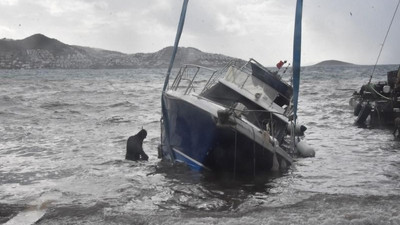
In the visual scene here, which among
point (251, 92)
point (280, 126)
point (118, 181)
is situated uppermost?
point (251, 92)

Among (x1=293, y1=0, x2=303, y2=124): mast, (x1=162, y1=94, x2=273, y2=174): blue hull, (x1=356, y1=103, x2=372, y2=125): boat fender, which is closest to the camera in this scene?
(x1=293, y1=0, x2=303, y2=124): mast

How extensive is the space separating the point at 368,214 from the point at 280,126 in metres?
4.26

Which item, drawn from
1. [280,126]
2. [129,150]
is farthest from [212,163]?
[129,150]

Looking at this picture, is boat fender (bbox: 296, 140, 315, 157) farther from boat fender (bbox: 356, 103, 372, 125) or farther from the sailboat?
boat fender (bbox: 356, 103, 372, 125)

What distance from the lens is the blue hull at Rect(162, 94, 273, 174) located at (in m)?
9.21

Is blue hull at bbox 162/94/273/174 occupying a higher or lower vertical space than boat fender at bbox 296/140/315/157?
higher

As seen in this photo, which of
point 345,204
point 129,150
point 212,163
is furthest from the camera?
point 129,150

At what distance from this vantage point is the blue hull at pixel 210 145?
9211 mm

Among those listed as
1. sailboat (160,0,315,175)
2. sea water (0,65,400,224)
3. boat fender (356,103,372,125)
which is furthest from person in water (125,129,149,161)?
boat fender (356,103,372,125)

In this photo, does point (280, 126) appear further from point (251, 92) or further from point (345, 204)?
point (345, 204)

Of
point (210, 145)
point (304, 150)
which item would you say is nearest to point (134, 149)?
point (210, 145)

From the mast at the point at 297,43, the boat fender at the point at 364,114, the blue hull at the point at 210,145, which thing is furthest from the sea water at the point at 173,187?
the boat fender at the point at 364,114

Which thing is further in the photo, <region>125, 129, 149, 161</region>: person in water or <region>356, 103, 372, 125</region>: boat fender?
<region>356, 103, 372, 125</region>: boat fender

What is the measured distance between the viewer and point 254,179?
9.84m
